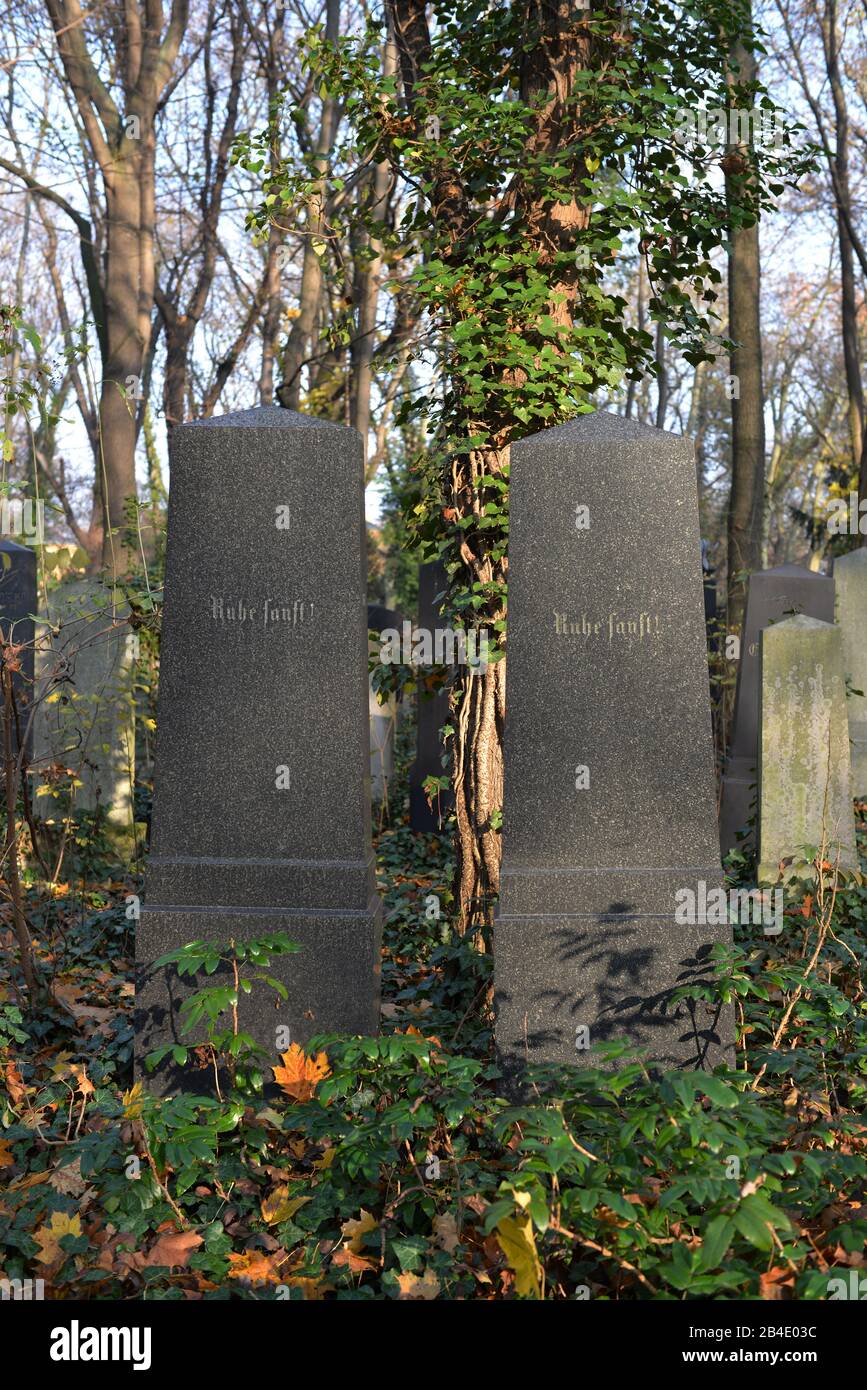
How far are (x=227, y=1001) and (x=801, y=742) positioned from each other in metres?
3.86

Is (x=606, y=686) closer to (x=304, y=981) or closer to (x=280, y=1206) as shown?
(x=304, y=981)

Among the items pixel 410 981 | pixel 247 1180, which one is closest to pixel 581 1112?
pixel 247 1180

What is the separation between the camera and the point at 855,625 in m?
10.1

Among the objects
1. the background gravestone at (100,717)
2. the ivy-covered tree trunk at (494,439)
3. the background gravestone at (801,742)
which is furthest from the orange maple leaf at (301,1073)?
the background gravestone at (100,717)

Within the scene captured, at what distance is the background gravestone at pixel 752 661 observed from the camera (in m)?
8.25

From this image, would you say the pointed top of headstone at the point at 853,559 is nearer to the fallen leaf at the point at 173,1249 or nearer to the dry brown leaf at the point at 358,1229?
the dry brown leaf at the point at 358,1229

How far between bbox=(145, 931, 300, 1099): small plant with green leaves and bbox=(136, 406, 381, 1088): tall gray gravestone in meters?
0.20

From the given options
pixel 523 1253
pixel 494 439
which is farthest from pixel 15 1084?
pixel 494 439

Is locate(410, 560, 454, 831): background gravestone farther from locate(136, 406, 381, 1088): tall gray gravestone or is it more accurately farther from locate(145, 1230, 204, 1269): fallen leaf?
locate(145, 1230, 204, 1269): fallen leaf

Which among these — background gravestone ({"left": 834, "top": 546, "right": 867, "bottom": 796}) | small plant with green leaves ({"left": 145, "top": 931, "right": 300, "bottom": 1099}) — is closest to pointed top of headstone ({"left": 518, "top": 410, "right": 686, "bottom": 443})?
small plant with green leaves ({"left": 145, "top": 931, "right": 300, "bottom": 1099})

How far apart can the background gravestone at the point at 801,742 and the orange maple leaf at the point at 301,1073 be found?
305cm

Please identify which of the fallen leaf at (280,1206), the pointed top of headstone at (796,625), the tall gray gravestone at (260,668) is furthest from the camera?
the pointed top of headstone at (796,625)

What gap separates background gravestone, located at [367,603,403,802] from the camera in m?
9.66

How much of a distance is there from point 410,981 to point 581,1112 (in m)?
2.70
